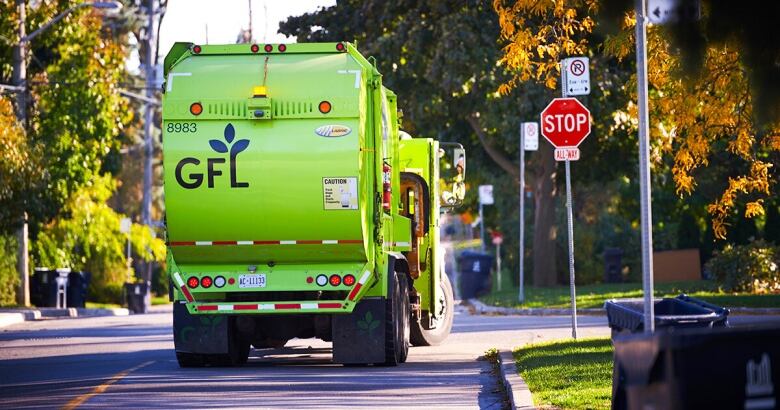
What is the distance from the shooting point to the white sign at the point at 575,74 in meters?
20.4

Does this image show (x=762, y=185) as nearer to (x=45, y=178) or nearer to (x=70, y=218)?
(x=45, y=178)

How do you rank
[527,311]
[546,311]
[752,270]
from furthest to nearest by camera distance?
[752,270], [527,311], [546,311]

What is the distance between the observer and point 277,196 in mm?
17453

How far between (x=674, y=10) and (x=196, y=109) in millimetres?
10152

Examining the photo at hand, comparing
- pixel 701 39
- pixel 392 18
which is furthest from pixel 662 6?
pixel 392 18

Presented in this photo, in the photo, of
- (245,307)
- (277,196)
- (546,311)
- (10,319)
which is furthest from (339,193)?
(10,319)

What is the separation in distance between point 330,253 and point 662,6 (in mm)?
9738

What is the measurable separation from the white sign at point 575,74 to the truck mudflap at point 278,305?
4328 millimetres

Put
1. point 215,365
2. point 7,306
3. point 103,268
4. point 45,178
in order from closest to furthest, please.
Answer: point 215,365 < point 45,178 < point 7,306 < point 103,268

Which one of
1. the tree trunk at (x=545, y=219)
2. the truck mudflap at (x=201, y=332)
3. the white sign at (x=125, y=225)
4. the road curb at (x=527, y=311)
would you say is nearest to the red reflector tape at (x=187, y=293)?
the truck mudflap at (x=201, y=332)

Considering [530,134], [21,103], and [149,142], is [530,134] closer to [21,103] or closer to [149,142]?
[21,103]

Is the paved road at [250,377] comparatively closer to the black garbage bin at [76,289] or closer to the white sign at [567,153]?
the white sign at [567,153]

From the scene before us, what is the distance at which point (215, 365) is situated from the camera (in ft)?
61.9

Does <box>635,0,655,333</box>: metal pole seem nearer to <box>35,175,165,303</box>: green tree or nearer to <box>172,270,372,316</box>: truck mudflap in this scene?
<box>172,270,372,316</box>: truck mudflap
